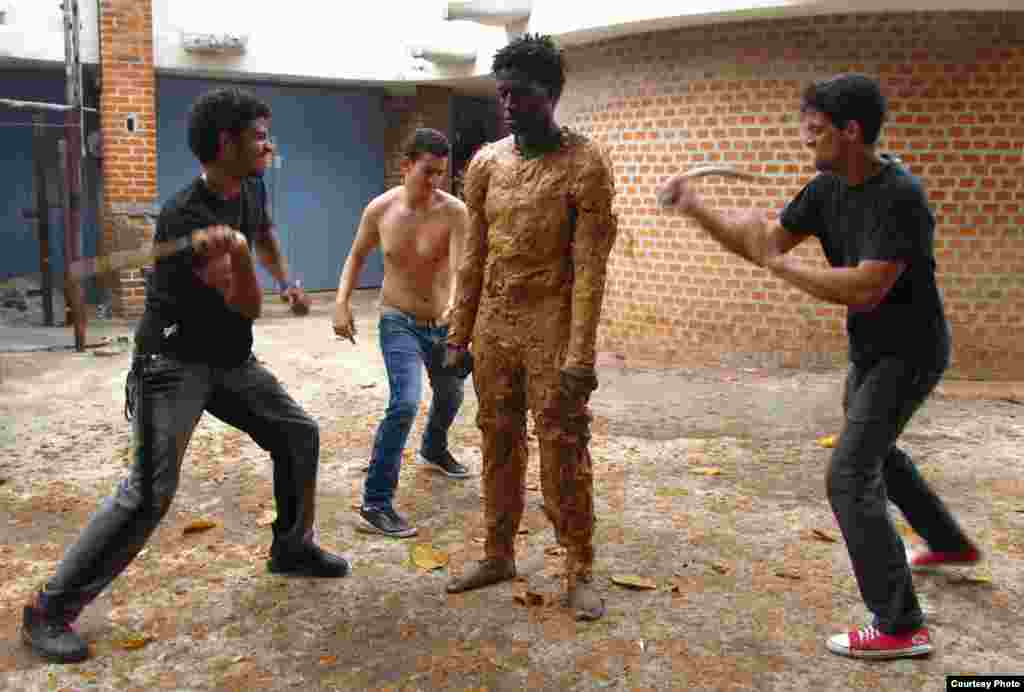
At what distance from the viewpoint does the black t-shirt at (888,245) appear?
3164 mm

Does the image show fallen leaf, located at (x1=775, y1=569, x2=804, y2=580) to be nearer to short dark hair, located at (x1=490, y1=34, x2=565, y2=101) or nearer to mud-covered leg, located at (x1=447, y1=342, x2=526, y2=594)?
mud-covered leg, located at (x1=447, y1=342, x2=526, y2=594)

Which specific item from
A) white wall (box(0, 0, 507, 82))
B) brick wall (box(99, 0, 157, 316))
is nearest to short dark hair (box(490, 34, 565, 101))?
white wall (box(0, 0, 507, 82))

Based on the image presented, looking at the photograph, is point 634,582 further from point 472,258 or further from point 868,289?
point 868,289

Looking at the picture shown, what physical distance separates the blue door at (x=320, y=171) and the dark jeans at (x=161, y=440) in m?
10.3

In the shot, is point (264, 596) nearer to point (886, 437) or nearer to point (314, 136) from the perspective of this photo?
point (886, 437)

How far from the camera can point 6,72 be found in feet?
40.9

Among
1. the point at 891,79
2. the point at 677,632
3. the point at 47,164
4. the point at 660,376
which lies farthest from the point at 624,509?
the point at 47,164

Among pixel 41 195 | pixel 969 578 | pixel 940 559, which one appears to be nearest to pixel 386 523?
pixel 940 559

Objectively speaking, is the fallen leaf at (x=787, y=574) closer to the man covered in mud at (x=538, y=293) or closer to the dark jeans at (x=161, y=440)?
the man covered in mud at (x=538, y=293)

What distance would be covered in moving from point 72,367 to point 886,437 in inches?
300

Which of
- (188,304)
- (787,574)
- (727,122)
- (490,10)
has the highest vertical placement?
(490,10)

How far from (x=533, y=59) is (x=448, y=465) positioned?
2.75m

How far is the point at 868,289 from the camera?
316cm

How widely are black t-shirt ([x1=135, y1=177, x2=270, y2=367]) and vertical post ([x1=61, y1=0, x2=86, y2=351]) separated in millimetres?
6062
